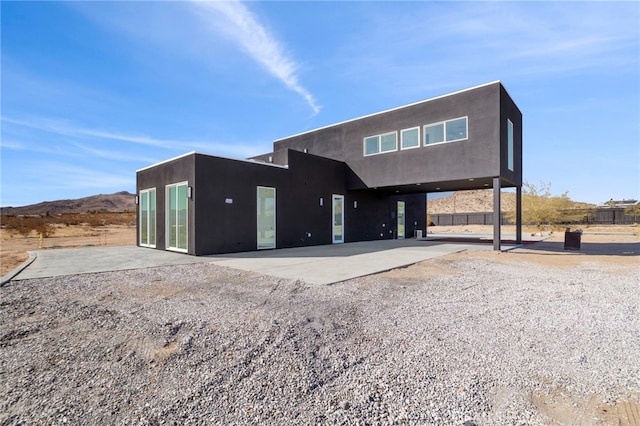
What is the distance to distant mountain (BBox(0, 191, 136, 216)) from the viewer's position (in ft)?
209

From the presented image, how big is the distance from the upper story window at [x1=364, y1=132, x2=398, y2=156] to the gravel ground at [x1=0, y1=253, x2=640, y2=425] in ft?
30.4

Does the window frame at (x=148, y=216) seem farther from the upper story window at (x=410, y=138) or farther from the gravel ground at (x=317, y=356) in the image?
the upper story window at (x=410, y=138)

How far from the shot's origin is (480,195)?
6344 centimetres

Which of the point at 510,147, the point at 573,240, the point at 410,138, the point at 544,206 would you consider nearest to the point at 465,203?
the point at 544,206

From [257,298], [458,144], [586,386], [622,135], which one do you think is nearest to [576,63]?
[458,144]

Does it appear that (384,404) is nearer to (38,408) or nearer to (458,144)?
(38,408)

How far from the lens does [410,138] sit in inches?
502

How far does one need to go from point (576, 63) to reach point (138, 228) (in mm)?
16604

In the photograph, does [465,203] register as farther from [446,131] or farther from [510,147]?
[446,131]

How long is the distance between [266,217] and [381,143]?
619 centimetres

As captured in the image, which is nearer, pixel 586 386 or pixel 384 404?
pixel 384 404

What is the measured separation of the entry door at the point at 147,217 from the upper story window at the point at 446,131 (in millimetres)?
11225

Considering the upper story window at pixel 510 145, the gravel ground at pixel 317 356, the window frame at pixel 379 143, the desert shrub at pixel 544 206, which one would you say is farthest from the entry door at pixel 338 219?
the desert shrub at pixel 544 206

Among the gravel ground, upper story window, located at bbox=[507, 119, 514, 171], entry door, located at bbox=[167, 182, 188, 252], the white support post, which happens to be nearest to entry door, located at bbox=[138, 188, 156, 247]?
entry door, located at bbox=[167, 182, 188, 252]
